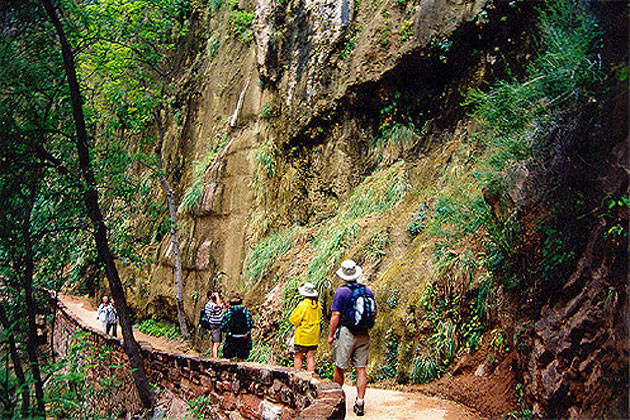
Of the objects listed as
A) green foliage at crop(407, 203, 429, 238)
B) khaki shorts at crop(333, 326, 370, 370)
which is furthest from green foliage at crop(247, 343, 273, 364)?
khaki shorts at crop(333, 326, 370, 370)

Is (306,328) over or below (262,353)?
over

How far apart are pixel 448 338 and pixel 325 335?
3005 mm

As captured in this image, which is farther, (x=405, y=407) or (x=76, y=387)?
(x=76, y=387)

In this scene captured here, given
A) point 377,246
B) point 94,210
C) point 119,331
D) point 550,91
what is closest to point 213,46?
point 119,331

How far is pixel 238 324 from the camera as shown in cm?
839

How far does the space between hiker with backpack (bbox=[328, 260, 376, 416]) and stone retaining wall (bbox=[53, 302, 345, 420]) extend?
1.84ft

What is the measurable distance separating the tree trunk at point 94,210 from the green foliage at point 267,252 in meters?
4.36

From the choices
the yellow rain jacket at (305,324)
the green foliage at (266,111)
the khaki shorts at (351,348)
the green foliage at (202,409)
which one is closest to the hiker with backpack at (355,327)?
the khaki shorts at (351,348)

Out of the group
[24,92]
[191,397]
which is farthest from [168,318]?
[24,92]

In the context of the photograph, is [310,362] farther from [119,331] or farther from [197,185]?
[119,331]

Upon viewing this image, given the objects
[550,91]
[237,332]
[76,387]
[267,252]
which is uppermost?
[550,91]

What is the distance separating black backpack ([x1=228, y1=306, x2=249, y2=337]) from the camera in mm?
8359

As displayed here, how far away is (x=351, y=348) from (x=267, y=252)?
7.87 meters

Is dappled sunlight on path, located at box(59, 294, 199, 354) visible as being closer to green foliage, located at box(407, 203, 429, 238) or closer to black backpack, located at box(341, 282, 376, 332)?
green foliage, located at box(407, 203, 429, 238)
